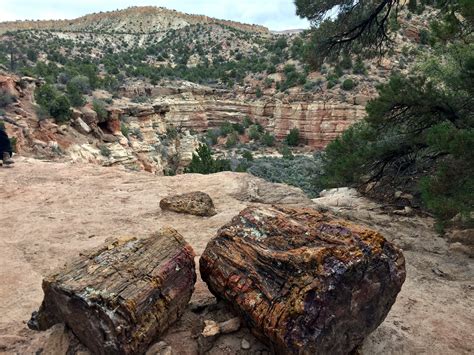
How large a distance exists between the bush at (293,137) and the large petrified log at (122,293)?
109 ft

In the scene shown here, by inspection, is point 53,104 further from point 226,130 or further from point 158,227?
point 226,130

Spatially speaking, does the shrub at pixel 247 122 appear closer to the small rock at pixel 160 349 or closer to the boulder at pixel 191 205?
the boulder at pixel 191 205

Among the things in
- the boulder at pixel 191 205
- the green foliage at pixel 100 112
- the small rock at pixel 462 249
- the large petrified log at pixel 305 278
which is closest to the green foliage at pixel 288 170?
the green foliage at pixel 100 112

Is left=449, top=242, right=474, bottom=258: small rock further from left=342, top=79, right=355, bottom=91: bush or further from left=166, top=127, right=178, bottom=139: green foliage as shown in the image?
left=342, top=79, right=355, bottom=91: bush

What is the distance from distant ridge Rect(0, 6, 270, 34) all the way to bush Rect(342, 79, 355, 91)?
120ft

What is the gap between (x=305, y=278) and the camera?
12.1 ft

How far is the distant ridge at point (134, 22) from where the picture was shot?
69.1 metres

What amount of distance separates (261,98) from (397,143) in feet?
105

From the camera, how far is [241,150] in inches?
1441

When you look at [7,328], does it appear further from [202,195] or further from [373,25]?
[373,25]

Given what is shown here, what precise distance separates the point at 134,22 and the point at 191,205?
2886 inches

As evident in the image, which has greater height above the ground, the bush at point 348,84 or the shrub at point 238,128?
the bush at point 348,84

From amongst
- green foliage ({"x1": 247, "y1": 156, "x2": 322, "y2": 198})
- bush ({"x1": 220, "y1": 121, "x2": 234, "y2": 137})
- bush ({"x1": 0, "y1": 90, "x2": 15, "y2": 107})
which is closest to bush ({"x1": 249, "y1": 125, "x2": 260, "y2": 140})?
bush ({"x1": 220, "y1": 121, "x2": 234, "y2": 137})

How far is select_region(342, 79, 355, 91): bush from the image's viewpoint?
3519 centimetres
